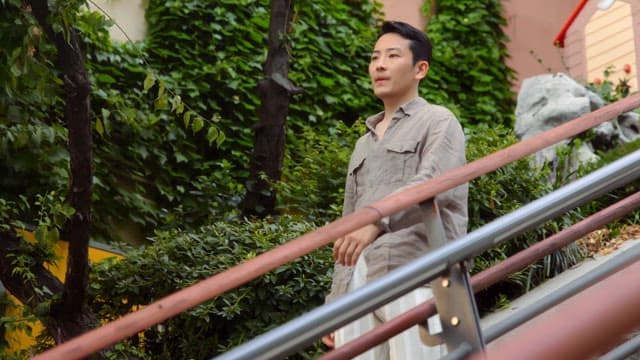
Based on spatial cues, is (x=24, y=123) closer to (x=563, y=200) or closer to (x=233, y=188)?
(x=233, y=188)

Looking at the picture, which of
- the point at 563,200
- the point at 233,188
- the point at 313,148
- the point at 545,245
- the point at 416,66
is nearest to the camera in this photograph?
the point at 563,200

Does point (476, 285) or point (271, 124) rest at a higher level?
point (271, 124)

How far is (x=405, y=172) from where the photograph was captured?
11.6ft

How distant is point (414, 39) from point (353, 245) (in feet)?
2.95

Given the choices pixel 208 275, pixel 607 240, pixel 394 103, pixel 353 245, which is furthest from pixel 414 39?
pixel 607 240

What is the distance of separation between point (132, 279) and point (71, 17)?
131 centimetres

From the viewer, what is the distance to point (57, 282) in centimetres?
593

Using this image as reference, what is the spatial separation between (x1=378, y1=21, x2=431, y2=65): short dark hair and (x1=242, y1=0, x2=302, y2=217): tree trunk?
3.32 meters

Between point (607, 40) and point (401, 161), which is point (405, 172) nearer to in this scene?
point (401, 161)

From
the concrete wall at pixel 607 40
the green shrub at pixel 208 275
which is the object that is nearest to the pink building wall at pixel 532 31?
the concrete wall at pixel 607 40

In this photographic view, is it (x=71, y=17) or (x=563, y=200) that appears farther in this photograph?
(x=71, y=17)

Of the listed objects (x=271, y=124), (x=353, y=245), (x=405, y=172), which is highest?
(x=271, y=124)

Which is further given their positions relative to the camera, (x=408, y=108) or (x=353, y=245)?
(x=408, y=108)

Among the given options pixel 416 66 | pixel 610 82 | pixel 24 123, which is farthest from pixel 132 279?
pixel 610 82
